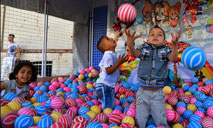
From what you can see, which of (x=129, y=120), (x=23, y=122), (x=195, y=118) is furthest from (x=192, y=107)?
(x=23, y=122)

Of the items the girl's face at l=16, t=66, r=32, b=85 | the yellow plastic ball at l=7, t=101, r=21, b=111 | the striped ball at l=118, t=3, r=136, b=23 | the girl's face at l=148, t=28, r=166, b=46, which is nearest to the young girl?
the girl's face at l=16, t=66, r=32, b=85

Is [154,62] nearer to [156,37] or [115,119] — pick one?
[156,37]

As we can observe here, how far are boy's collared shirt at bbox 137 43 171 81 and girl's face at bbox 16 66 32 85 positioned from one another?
5.38ft

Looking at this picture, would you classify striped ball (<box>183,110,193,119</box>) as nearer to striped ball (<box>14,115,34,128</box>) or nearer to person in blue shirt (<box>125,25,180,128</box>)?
person in blue shirt (<box>125,25,180,128</box>)

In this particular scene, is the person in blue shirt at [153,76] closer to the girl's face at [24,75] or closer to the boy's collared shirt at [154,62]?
the boy's collared shirt at [154,62]

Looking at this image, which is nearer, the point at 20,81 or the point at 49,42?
the point at 20,81

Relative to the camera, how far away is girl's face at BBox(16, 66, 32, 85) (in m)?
2.49

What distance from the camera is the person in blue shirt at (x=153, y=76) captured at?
185 cm

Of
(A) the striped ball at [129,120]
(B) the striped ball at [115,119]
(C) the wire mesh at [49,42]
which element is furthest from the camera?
(C) the wire mesh at [49,42]

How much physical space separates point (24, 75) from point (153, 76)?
179cm

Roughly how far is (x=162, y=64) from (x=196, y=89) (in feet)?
5.86

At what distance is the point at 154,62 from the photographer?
1.90 meters

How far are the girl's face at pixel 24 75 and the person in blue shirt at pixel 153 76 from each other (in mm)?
1585

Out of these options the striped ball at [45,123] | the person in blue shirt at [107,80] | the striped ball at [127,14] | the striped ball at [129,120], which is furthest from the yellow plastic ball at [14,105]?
the striped ball at [127,14]
